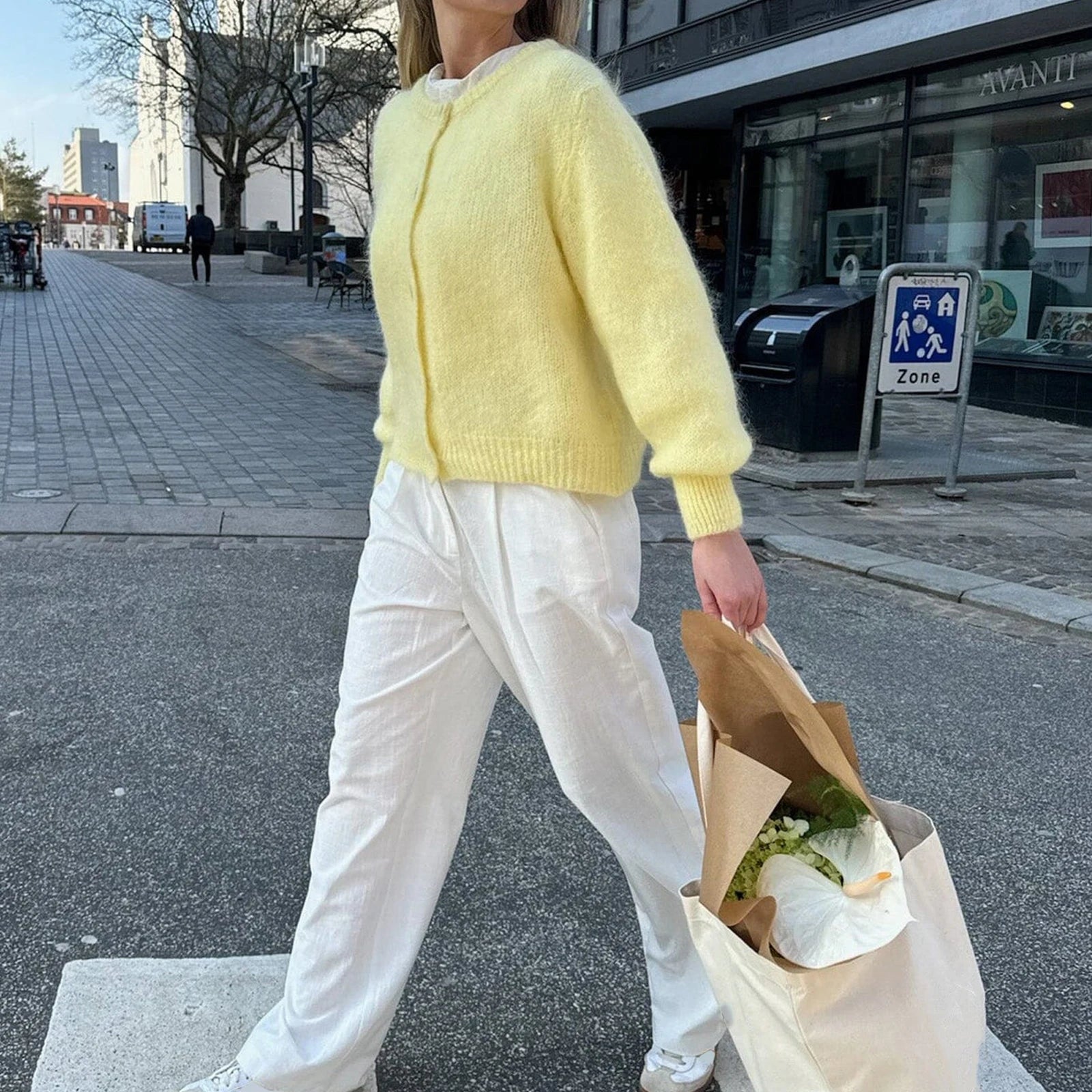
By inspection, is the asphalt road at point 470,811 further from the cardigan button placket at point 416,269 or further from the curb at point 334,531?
the cardigan button placket at point 416,269

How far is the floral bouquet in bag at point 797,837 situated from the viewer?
1.58 meters

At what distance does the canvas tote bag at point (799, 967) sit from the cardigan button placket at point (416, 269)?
0.51 metres

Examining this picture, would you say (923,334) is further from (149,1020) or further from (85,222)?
(85,222)

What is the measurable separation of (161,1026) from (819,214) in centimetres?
1533

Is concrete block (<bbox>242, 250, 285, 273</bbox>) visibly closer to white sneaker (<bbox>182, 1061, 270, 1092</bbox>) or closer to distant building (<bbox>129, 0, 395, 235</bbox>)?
distant building (<bbox>129, 0, 395, 235</bbox>)

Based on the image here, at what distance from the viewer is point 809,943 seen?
1589 millimetres

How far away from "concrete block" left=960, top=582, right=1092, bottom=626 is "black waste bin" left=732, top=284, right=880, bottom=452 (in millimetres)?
3385

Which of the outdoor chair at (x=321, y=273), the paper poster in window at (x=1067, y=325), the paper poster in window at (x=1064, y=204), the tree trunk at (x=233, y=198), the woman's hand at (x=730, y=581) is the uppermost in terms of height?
the tree trunk at (x=233, y=198)

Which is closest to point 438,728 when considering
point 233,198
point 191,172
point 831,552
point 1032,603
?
point 1032,603

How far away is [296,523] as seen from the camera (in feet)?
22.6

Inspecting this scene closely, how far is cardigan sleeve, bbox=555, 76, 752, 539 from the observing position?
69.2 inches

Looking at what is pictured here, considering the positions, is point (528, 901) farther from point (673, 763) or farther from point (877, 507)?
point (877, 507)

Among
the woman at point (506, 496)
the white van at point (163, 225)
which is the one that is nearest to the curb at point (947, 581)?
the woman at point (506, 496)

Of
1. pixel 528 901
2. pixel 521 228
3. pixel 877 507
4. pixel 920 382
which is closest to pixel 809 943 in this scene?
pixel 521 228
